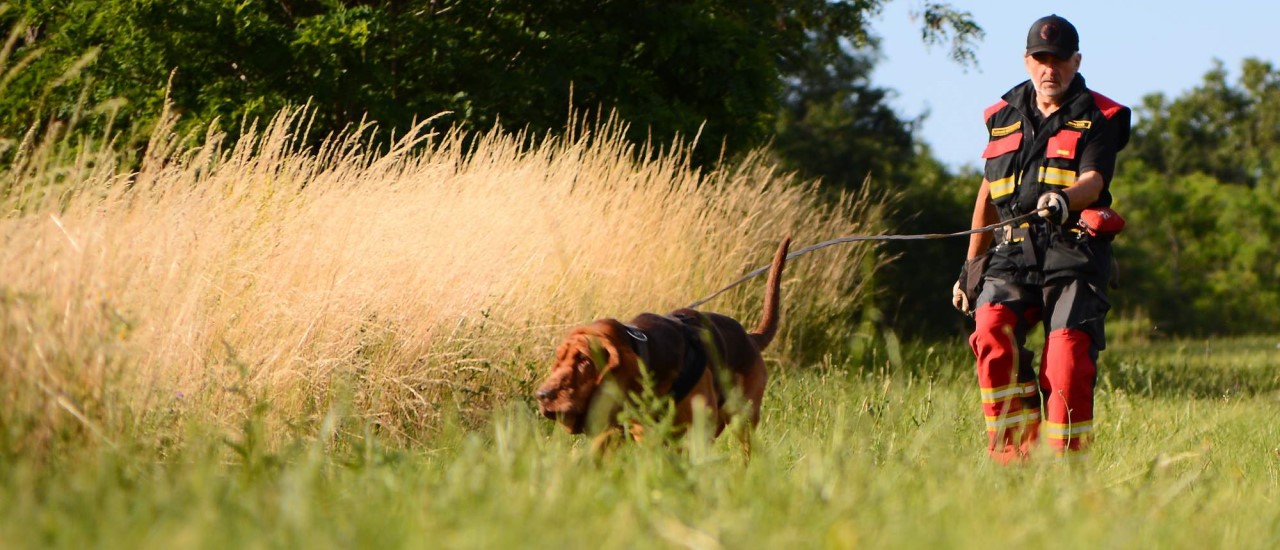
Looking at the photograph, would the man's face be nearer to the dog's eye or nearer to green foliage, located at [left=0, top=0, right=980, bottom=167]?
the dog's eye

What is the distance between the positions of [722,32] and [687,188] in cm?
390

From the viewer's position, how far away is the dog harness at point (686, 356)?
16.1ft

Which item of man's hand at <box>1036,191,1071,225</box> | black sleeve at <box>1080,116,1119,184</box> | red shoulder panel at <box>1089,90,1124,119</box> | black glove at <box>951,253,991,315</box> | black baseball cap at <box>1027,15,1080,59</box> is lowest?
black glove at <box>951,253,991,315</box>

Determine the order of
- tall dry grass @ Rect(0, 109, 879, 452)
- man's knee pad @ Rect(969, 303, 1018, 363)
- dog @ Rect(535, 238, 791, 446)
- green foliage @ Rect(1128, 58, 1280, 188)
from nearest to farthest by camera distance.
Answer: tall dry grass @ Rect(0, 109, 879, 452) → dog @ Rect(535, 238, 791, 446) → man's knee pad @ Rect(969, 303, 1018, 363) → green foliage @ Rect(1128, 58, 1280, 188)

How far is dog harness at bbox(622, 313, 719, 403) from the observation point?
490cm

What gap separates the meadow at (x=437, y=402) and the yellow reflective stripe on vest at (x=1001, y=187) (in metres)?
0.84

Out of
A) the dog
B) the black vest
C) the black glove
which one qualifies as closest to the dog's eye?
the dog

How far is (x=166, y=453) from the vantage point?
4891 millimetres

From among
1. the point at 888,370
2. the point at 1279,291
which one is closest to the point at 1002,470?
the point at 888,370

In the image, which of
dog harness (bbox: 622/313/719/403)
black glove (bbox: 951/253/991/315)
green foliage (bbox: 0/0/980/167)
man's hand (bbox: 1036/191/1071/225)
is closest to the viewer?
dog harness (bbox: 622/313/719/403)

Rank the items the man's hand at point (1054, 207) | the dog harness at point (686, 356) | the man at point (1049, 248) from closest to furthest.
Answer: the dog harness at point (686, 356) < the man's hand at point (1054, 207) < the man at point (1049, 248)

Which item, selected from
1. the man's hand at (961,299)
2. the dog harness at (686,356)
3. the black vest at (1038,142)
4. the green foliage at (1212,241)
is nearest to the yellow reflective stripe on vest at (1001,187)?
the black vest at (1038,142)

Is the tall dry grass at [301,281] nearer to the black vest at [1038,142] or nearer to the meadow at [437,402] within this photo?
the meadow at [437,402]

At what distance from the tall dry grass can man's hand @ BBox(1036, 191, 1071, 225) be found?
1.93 m
